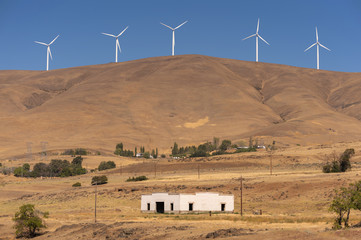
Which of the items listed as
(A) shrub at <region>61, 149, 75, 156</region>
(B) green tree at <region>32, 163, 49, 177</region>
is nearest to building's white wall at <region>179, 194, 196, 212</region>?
(B) green tree at <region>32, 163, 49, 177</region>

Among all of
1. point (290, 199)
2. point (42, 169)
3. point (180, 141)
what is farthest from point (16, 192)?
point (180, 141)

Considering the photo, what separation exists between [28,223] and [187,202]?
59.9 ft

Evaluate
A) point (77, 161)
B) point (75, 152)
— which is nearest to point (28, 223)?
point (77, 161)

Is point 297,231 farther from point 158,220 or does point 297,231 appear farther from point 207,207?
point 207,207

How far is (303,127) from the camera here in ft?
652

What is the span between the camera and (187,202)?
6844 cm

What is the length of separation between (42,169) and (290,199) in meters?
72.8

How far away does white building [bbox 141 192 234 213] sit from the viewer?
223ft

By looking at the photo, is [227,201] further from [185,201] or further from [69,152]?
[69,152]

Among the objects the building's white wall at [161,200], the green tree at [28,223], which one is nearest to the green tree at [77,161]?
the building's white wall at [161,200]

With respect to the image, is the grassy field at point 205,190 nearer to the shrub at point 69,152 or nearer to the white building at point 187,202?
the white building at point 187,202

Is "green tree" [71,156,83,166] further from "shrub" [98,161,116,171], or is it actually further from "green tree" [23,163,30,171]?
"green tree" [23,163,30,171]

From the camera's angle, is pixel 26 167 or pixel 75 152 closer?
pixel 26 167

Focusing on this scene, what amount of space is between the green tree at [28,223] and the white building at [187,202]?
47.3 feet
